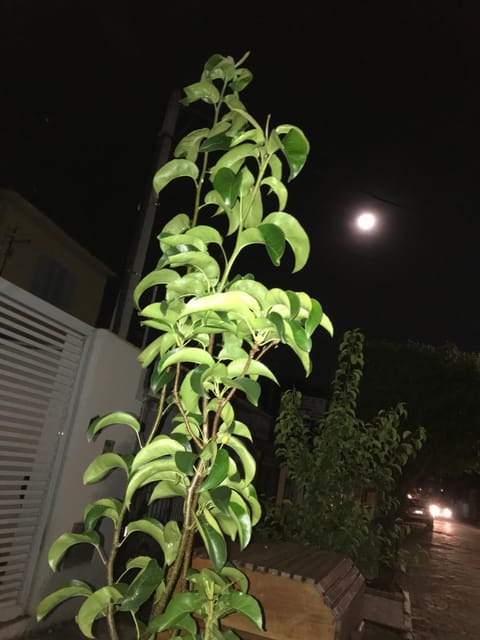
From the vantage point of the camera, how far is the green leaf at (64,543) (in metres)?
1.28

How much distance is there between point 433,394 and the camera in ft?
43.3

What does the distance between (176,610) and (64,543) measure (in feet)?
1.24

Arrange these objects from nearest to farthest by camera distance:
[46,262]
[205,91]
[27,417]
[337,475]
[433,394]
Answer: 1. [205,91]
2. [27,417]
3. [337,475]
4. [433,394]
5. [46,262]

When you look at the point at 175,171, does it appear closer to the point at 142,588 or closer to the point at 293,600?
the point at 142,588

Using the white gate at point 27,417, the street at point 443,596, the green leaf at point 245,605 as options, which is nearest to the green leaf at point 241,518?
the green leaf at point 245,605

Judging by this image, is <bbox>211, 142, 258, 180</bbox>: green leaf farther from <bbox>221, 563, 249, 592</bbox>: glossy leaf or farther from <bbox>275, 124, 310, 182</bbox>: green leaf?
<bbox>221, 563, 249, 592</bbox>: glossy leaf

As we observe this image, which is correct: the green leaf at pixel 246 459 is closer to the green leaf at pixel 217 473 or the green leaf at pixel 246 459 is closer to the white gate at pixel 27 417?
the green leaf at pixel 217 473

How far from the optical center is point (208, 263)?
1.21 metres

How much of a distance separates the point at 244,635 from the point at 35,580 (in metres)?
1.68

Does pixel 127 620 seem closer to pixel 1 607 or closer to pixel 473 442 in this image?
pixel 1 607

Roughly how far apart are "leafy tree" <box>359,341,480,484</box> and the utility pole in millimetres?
10608

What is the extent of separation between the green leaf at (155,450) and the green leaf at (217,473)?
145 mm

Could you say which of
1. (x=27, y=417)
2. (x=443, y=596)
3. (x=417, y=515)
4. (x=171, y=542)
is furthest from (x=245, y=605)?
(x=417, y=515)

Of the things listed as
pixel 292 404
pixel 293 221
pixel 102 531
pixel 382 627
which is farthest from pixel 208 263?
pixel 382 627
